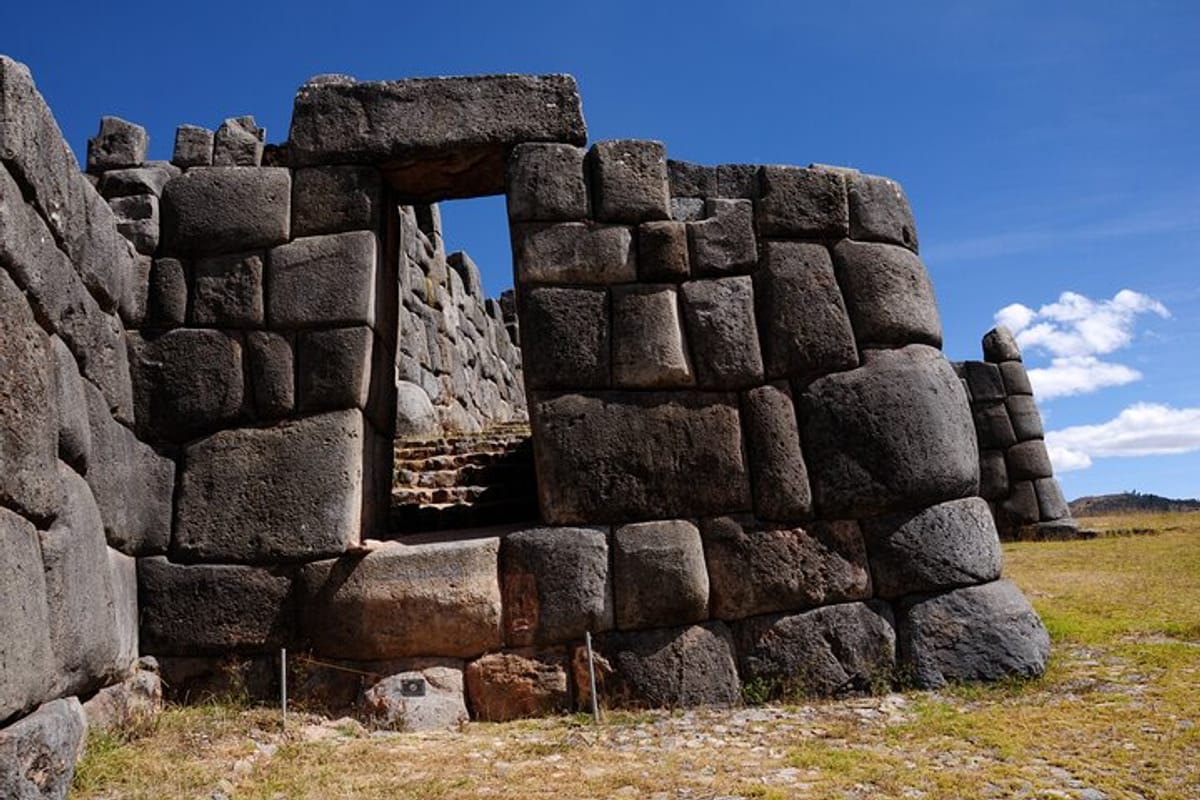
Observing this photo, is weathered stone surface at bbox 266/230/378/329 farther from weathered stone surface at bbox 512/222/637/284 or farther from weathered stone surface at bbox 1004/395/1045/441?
weathered stone surface at bbox 1004/395/1045/441

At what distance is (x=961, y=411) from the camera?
5883mm

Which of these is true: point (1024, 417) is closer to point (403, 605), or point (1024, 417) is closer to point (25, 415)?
point (403, 605)

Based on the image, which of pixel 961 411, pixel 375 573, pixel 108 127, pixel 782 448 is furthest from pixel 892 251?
pixel 108 127

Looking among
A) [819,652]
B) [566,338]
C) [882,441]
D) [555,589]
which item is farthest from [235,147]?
[819,652]

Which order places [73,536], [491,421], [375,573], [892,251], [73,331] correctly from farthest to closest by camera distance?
1. [491,421]
2. [892,251]
3. [375,573]
4. [73,331]
5. [73,536]

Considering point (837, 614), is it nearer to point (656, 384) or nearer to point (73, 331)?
point (656, 384)

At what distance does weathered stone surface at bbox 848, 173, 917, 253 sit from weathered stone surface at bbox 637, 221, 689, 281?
115 cm

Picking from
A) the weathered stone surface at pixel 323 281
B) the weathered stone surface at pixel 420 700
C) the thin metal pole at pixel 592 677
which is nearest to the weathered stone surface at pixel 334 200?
the weathered stone surface at pixel 323 281

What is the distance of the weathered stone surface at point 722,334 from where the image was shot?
5.73 meters

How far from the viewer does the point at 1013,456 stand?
1412 centimetres

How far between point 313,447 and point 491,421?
9.09 metres

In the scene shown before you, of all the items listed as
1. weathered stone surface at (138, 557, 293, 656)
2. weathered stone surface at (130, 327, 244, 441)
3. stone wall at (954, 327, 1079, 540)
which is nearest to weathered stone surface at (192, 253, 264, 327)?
weathered stone surface at (130, 327, 244, 441)

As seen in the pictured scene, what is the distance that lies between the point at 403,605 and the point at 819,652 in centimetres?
242

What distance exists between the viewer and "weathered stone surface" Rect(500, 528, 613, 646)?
530cm
